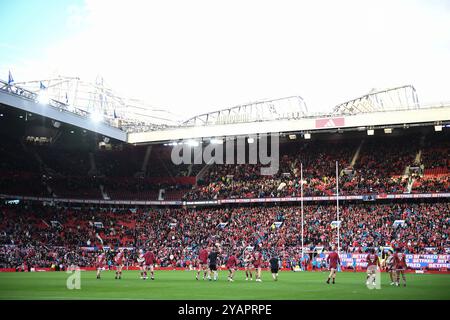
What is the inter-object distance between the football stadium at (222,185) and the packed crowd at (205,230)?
0.56ft

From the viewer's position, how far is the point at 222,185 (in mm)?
67188

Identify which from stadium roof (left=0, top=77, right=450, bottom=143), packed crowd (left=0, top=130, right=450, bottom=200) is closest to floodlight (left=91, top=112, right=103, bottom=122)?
stadium roof (left=0, top=77, right=450, bottom=143)

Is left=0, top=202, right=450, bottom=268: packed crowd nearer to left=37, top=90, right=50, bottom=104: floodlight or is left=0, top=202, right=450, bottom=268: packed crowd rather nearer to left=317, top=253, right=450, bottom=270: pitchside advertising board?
left=317, top=253, right=450, bottom=270: pitchside advertising board

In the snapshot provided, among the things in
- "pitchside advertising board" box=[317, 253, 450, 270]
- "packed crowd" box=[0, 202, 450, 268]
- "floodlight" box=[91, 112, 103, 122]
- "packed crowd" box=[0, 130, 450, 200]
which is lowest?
"pitchside advertising board" box=[317, 253, 450, 270]

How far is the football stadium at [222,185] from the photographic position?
5119cm

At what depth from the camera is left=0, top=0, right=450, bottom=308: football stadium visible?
51.2 metres

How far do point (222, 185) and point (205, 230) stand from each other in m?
8.10

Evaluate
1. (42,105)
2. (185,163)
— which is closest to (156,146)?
(185,163)

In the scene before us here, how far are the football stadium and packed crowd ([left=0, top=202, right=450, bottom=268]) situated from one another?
17 cm

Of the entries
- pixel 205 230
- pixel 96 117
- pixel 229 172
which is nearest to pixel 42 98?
pixel 96 117

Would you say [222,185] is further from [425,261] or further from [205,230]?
[425,261]

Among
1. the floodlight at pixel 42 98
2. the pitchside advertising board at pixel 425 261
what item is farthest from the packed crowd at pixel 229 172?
the floodlight at pixel 42 98
